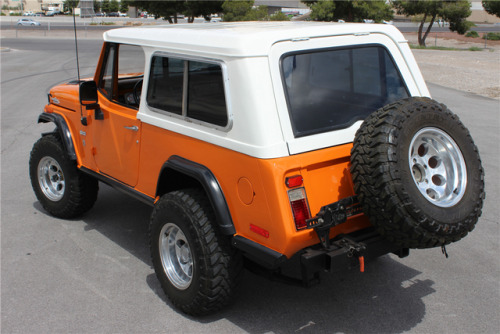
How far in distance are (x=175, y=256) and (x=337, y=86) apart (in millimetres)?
1791

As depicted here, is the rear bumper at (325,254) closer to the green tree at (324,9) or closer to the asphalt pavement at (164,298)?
the asphalt pavement at (164,298)

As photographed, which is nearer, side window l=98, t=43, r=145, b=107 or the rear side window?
the rear side window

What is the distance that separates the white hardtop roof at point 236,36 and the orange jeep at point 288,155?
1cm

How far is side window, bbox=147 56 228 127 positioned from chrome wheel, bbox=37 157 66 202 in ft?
7.07

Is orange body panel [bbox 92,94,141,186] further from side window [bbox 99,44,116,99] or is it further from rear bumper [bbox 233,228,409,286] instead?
rear bumper [bbox 233,228,409,286]

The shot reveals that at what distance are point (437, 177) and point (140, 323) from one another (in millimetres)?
2385

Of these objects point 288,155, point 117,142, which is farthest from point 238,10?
point 288,155

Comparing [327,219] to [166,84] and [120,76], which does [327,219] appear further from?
[120,76]

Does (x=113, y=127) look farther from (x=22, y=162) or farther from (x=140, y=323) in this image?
(x=22, y=162)

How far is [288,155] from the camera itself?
342cm

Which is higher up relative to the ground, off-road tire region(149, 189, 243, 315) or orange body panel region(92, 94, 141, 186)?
orange body panel region(92, 94, 141, 186)

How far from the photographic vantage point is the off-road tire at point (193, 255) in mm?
3779

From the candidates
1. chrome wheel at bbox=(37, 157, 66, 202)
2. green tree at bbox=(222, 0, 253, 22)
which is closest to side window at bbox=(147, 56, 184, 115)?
chrome wheel at bbox=(37, 157, 66, 202)

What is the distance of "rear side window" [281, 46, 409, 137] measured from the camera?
11.8 ft
